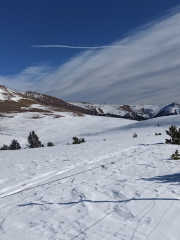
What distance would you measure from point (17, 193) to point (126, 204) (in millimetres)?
3434

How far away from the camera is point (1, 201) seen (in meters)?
6.39

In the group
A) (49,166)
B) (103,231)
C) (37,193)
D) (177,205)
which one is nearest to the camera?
(103,231)

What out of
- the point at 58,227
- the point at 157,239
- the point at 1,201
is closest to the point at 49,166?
the point at 1,201

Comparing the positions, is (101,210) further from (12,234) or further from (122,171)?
(122,171)

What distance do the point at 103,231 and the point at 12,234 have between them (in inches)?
65.2

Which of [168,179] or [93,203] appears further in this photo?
[168,179]

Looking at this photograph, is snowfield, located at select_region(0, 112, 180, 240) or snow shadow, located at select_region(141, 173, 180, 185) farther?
snow shadow, located at select_region(141, 173, 180, 185)

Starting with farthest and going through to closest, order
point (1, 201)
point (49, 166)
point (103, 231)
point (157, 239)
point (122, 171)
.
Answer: point (49, 166) → point (122, 171) → point (1, 201) → point (103, 231) → point (157, 239)

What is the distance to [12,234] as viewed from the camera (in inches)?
170

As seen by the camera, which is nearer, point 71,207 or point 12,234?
point 12,234

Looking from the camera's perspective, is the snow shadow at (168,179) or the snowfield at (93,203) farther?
the snow shadow at (168,179)

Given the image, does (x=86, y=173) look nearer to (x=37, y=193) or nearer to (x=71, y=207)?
(x=37, y=193)

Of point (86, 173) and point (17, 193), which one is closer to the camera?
point (17, 193)

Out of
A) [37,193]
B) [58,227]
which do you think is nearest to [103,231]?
[58,227]
